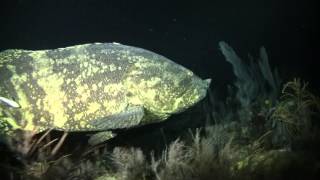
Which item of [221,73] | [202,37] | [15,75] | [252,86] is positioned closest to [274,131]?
[252,86]

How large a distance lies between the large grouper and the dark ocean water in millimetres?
8388

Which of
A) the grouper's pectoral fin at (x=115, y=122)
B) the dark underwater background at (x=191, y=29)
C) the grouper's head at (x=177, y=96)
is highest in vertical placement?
the dark underwater background at (x=191, y=29)

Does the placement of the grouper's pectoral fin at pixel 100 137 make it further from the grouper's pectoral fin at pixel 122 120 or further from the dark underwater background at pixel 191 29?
the dark underwater background at pixel 191 29

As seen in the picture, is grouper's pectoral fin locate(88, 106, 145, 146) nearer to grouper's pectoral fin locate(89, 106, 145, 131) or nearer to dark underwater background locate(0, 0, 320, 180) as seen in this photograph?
grouper's pectoral fin locate(89, 106, 145, 131)

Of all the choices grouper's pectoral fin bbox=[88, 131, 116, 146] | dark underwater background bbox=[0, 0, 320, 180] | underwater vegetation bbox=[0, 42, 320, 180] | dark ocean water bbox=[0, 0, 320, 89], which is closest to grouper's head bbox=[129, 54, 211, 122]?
underwater vegetation bbox=[0, 42, 320, 180]

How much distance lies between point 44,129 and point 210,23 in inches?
531

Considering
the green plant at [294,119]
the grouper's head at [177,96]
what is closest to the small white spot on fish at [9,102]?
the grouper's head at [177,96]

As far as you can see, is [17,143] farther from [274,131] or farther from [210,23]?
[210,23]

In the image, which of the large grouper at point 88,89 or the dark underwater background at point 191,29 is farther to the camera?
the dark underwater background at point 191,29

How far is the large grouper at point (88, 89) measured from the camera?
194 inches

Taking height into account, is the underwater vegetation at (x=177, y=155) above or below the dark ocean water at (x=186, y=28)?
below

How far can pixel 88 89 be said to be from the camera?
5051mm

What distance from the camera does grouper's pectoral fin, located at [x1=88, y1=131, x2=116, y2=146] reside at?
4.89 meters

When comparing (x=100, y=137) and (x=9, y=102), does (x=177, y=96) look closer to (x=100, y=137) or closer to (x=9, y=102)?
(x=100, y=137)
